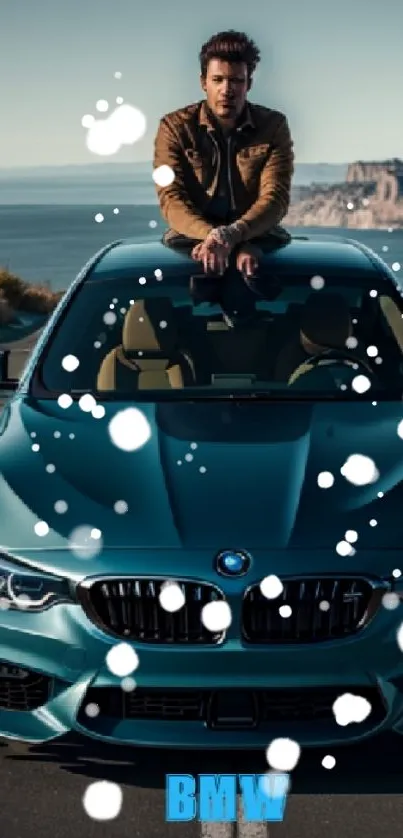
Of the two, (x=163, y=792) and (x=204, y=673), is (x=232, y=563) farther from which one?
(x=163, y=792)

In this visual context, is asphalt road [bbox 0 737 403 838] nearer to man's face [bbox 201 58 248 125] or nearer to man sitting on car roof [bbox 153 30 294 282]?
man sitting on car roof [bbox 153 30 294 282]

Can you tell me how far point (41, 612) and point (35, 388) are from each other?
1604mm

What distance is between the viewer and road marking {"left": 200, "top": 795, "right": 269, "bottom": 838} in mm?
3949

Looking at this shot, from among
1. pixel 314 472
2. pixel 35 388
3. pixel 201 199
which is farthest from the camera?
pixel 201 199

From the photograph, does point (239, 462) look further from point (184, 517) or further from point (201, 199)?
point (201, 199)

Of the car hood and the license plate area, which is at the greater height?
the car hood

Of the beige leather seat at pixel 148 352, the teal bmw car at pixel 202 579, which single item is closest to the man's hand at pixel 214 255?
the beige leather seat at pixel 148 352

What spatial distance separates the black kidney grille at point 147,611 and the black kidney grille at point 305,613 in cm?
9

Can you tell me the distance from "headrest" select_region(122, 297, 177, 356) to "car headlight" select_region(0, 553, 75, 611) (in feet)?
5.90

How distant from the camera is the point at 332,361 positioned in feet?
18.2

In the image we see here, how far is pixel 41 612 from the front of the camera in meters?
3.95

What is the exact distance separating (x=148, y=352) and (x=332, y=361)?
0.71m

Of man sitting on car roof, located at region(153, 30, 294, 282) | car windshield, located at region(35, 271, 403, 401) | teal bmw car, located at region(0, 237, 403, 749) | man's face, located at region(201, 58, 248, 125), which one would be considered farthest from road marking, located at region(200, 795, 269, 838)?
man's face, located at region(201, 58, 248, 125)

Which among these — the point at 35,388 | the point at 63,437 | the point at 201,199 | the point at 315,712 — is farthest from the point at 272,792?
the point at 201,199
